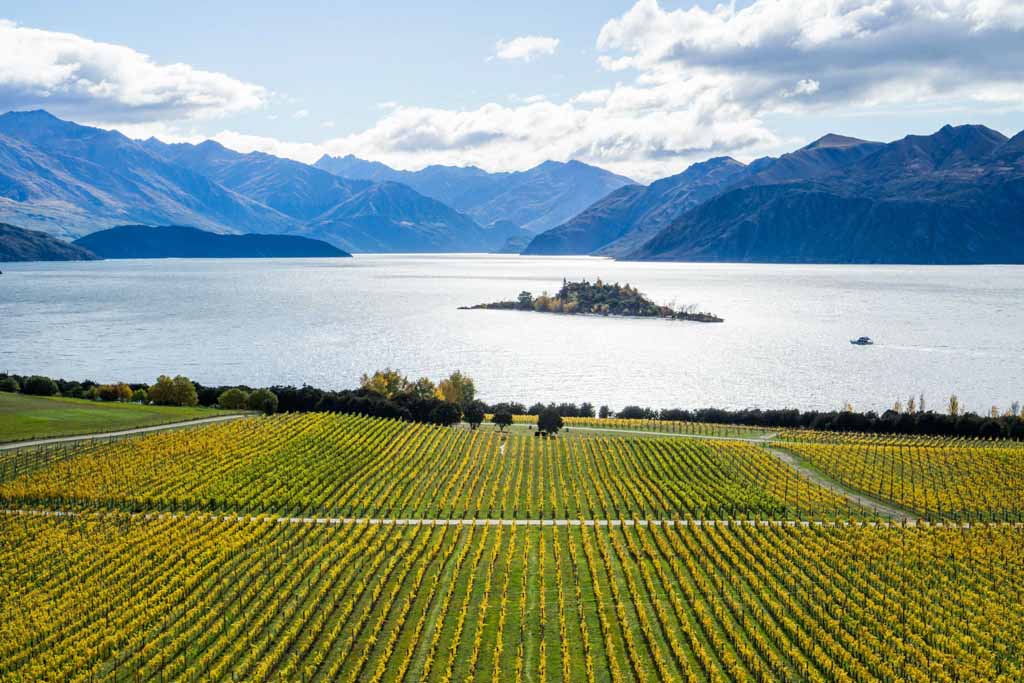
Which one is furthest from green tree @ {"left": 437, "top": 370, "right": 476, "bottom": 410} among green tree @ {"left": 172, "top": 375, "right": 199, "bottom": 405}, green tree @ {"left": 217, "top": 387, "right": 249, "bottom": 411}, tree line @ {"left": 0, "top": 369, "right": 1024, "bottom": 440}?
green tree @ {"left": 172, "top": 375, "right": 199, "bottom": 405}

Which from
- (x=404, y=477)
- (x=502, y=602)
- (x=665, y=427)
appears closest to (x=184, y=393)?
(x=404, y=477)

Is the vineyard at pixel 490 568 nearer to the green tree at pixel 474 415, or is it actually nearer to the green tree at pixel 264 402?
the green tree at pixel 264 402

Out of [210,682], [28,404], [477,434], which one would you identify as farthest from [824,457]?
[28,404]

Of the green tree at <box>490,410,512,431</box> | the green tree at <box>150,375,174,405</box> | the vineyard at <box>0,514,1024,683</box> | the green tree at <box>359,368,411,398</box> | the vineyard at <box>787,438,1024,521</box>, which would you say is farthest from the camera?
the green tree at <box>359,368,411,398</box>

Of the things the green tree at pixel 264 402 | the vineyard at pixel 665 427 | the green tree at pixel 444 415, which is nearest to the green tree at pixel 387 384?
the green tree at pixel 444 415

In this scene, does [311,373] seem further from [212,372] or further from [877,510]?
[877,510]

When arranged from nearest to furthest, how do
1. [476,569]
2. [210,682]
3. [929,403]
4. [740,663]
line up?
[210,682], [740,663], [476,569], [929,403]

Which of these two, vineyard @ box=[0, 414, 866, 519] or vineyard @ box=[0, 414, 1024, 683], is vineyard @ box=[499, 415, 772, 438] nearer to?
vineyard @ box=[0, 414, 866, 519]

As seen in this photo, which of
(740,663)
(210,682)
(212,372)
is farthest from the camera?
(212,372)
